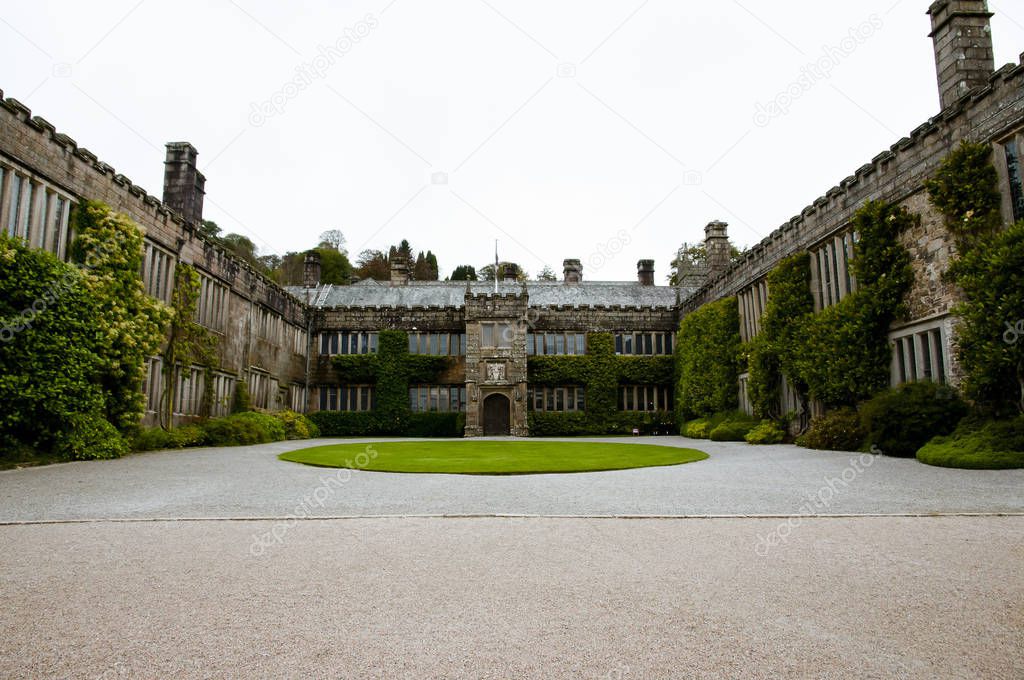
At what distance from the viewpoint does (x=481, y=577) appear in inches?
168

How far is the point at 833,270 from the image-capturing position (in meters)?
17.7

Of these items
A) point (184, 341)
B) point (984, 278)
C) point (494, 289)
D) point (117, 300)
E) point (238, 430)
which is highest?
point (494, 289)

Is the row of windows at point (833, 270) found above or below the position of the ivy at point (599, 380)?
above

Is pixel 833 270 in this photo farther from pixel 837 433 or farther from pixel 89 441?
pixel 89 441

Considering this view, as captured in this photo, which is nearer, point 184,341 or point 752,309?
point 184,341

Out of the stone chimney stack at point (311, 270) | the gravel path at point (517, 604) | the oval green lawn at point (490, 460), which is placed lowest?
the gravel path at point (517, 604)

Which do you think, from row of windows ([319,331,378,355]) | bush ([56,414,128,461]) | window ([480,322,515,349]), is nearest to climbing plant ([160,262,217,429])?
bush ([56,414,128,461])

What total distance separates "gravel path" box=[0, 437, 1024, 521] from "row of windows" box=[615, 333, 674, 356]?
20.4 meters

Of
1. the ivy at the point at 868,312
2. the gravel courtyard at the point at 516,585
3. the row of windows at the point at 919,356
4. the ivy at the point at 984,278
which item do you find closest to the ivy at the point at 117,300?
the gravel courtyard at the point at 516,585

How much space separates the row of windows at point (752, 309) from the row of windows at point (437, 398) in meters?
13.9

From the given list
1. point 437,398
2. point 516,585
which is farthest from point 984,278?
point 437,398

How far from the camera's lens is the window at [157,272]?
17.1 m

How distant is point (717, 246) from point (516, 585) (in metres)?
27.4

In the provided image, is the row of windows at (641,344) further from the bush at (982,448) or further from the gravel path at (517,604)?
the gravel path at (517,604)
